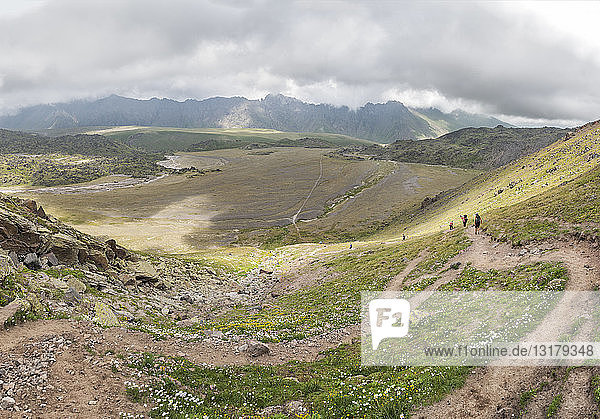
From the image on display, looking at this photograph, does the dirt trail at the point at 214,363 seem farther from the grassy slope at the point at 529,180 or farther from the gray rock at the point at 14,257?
the grassy slope at the point at 529,180

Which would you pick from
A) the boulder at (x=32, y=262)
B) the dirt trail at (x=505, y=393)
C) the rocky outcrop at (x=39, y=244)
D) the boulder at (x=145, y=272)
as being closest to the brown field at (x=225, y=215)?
the boulder at (x=145, y=272)

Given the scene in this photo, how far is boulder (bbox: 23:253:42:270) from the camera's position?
2741 centimetres

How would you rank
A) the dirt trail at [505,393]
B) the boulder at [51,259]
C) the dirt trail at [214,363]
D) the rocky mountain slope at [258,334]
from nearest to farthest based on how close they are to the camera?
the dirt trail at [505,393] → the dirt trail at [214,363] → the rocky mountain slope at [258,334] → the boulder at [51,259]

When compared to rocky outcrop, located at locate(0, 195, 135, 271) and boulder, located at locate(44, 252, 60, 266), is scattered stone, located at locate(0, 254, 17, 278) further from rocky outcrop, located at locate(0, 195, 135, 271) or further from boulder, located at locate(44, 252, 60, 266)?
boulder, located at locate(44, 252, 60, 266)

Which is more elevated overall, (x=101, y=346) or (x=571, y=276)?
(x=571, y=276)

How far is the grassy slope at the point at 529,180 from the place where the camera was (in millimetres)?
61125

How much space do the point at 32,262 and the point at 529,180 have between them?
308 feet

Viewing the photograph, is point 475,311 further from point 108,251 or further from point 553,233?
point 108,251

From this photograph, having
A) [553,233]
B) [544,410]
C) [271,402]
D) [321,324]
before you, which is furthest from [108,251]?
[553,233]

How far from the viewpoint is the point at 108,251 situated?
130 feet

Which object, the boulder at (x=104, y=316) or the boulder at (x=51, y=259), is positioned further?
the boulder at (x=51, y=259)

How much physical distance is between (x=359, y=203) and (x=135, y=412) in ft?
511

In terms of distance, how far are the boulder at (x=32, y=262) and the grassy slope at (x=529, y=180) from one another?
60.5m

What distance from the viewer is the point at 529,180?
73.9 metres
